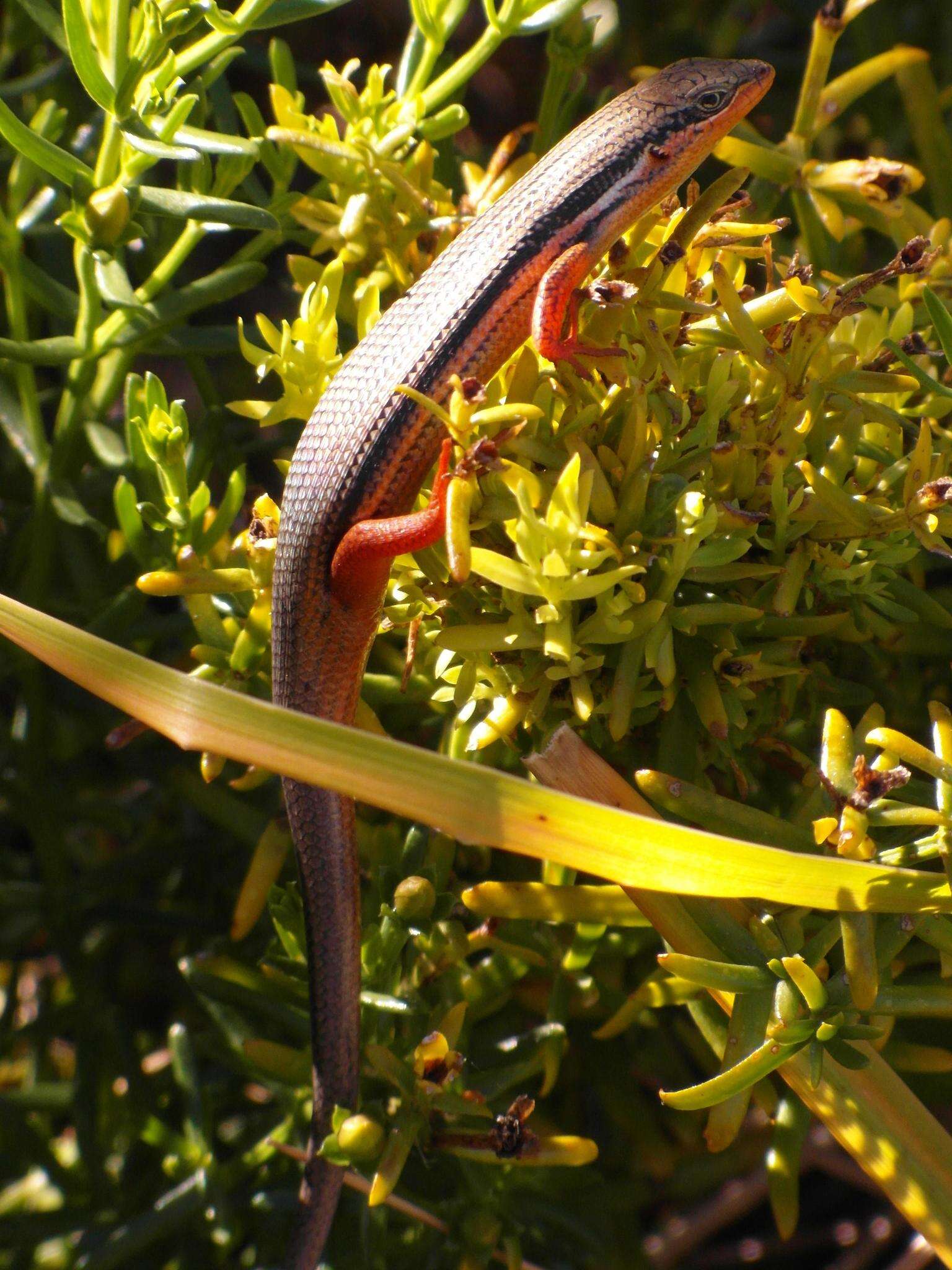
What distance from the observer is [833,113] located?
1131 millimetres

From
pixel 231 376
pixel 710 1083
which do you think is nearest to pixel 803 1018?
pixel 710 1083

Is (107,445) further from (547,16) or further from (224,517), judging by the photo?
(547,16)

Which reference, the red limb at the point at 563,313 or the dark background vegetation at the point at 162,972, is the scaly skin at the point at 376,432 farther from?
the dark background vegetation at the point at 162,972

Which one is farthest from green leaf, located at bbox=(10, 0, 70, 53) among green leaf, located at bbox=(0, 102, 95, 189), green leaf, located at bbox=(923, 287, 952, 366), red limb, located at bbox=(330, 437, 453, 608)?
green leaf, located at bbox=(923, 287, 952, 366)

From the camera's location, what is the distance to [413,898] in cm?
93

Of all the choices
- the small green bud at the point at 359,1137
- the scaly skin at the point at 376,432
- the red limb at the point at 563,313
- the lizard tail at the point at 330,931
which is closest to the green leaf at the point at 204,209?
the scaly skin at the point at 376,432

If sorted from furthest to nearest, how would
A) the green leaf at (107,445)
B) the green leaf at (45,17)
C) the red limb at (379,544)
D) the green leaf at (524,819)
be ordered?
the green leaf at (107,445)
the green leaf at (45,17)
the red limb at (379,544)
the green leaf at (524,819)

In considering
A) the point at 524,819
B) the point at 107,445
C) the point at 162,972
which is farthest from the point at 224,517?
the point at 162,972

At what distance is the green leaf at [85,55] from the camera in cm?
85

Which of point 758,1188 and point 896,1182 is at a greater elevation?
point 896,1182

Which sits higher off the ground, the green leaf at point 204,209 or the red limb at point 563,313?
the green leaf at point 204,209

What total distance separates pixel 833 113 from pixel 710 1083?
0.92 metres

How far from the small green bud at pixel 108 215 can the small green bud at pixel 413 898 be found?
1.90ft

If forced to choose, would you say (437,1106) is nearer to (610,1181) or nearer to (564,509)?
(564,509)
